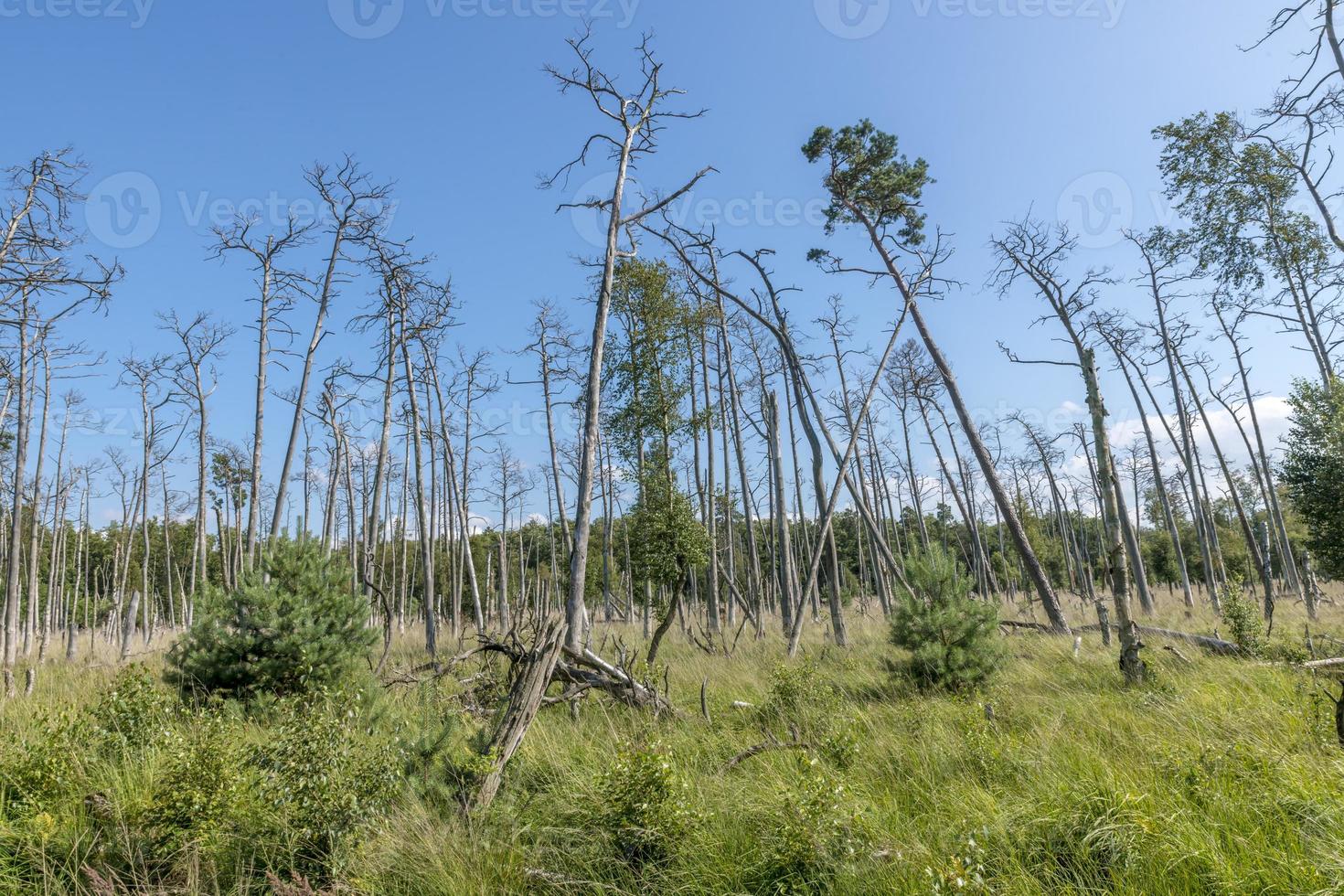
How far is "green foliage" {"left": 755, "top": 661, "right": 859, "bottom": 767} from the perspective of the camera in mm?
4527

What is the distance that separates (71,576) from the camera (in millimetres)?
38125

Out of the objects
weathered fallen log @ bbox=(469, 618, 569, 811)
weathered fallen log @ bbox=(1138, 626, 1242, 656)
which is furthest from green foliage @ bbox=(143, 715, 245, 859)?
weathered fallen log @ bbox=(1138, 626, 1242, 656)

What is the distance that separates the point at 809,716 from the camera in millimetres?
5707

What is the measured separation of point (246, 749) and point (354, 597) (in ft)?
11.8

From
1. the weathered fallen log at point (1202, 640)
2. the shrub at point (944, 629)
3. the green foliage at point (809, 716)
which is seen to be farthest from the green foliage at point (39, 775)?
the weathered fallen log at point (1202, 640)

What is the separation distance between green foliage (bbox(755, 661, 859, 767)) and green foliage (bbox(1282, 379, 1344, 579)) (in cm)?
1331

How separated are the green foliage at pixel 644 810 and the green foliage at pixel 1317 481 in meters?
16.0

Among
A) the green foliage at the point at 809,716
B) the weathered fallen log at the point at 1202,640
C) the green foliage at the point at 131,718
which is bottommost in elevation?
the weathered fallen log at the point at 1202,640

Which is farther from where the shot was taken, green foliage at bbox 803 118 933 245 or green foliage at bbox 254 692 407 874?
green foliage at bbox 803 118 933 245

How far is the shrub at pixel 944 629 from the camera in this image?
6848 millimetres

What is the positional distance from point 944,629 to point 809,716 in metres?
2.34

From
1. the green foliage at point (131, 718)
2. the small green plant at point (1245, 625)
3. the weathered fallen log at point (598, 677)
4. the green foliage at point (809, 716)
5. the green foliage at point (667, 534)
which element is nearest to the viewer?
the green foliage at point (809, 716)

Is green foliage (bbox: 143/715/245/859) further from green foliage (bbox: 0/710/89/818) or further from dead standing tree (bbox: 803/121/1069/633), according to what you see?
dead standing tree (bbox: 803/121/1069/633)

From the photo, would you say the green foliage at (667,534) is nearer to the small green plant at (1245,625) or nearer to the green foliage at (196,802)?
the green foliage at (196,802)
